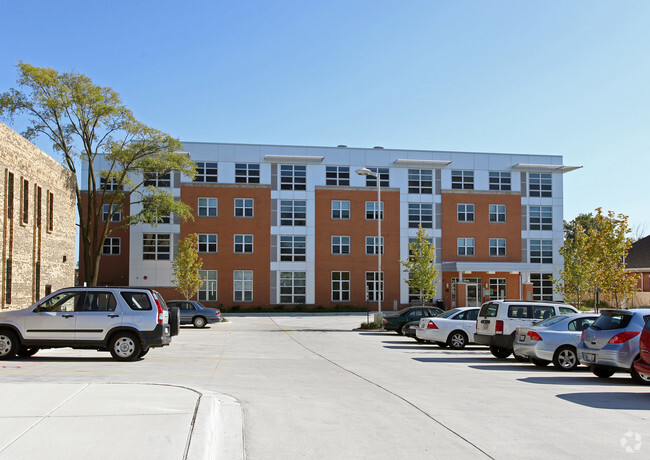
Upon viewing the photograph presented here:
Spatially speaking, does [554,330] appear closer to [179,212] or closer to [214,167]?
[179,212]

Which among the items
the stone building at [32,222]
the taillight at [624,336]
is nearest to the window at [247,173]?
the stone building at [32,222]

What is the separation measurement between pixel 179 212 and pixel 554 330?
106ft

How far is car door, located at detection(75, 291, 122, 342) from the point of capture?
16.1 m

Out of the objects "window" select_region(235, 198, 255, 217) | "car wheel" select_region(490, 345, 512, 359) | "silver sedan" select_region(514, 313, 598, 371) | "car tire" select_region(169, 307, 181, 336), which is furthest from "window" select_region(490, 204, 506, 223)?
"car tire" select_region(169, 307, 181, 336)

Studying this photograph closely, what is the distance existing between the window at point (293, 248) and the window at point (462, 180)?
15.1 metres

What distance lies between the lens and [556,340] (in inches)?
627

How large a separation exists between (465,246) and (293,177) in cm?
1702

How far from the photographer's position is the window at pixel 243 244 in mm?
55000

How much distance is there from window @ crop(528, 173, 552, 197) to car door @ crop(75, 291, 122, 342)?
5078 centimetres

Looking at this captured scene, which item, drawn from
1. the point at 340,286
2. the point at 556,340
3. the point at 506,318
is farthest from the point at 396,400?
the point at 340,286

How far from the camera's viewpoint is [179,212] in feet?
145

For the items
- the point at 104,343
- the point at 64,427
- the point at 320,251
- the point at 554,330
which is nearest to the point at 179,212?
the point at 320,251

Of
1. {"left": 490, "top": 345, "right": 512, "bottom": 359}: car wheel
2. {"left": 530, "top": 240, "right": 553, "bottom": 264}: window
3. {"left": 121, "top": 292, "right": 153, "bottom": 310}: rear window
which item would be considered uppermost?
{"left": 530, "top": 240, "right": 553, "bottom": 264}: window

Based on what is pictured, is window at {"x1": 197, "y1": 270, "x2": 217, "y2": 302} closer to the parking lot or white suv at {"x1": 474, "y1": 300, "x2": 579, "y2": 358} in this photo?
the parking lot
